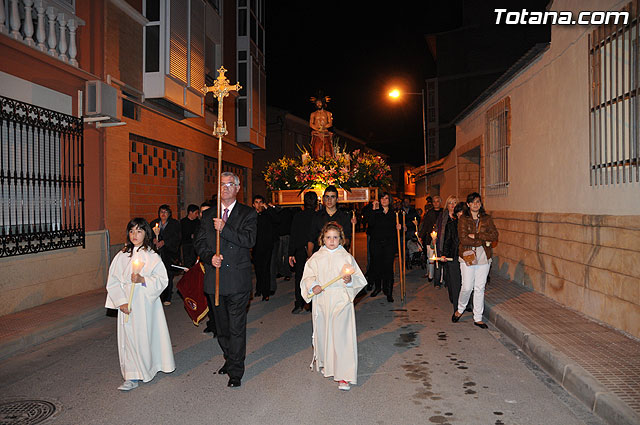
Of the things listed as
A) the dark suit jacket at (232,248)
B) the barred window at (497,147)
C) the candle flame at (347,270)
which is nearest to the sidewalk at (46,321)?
the dark suit jacket at (232,248)

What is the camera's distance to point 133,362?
17.4 ft

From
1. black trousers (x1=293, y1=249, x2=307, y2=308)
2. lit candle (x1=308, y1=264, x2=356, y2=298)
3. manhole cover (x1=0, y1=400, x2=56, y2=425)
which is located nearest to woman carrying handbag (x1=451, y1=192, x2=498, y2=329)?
black trousers (x1=293, y1=249, x2=307, y2=308)

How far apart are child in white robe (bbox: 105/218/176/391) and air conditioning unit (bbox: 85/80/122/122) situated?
6.04m

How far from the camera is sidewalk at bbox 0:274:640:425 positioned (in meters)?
4.63

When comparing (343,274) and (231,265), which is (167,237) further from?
(343,274)

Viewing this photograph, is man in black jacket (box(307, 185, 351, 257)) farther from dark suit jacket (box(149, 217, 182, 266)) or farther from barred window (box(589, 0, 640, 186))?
barred window (box(589, 0, 640, 186))

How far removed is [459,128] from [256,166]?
59.7 feet

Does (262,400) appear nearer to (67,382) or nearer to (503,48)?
(67,382)

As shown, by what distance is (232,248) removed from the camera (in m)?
5.52

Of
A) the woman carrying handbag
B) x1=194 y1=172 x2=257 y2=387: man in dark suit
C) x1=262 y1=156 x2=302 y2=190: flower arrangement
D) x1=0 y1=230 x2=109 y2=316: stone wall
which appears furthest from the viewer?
x1=262 y1=156 x2=302 y2=190: flower arrangement

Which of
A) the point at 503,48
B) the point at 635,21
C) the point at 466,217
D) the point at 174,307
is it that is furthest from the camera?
the point at 503,48

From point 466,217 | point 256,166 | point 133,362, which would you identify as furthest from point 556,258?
point 256,166

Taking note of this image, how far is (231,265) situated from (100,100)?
6.97m

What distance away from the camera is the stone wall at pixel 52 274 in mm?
8500
